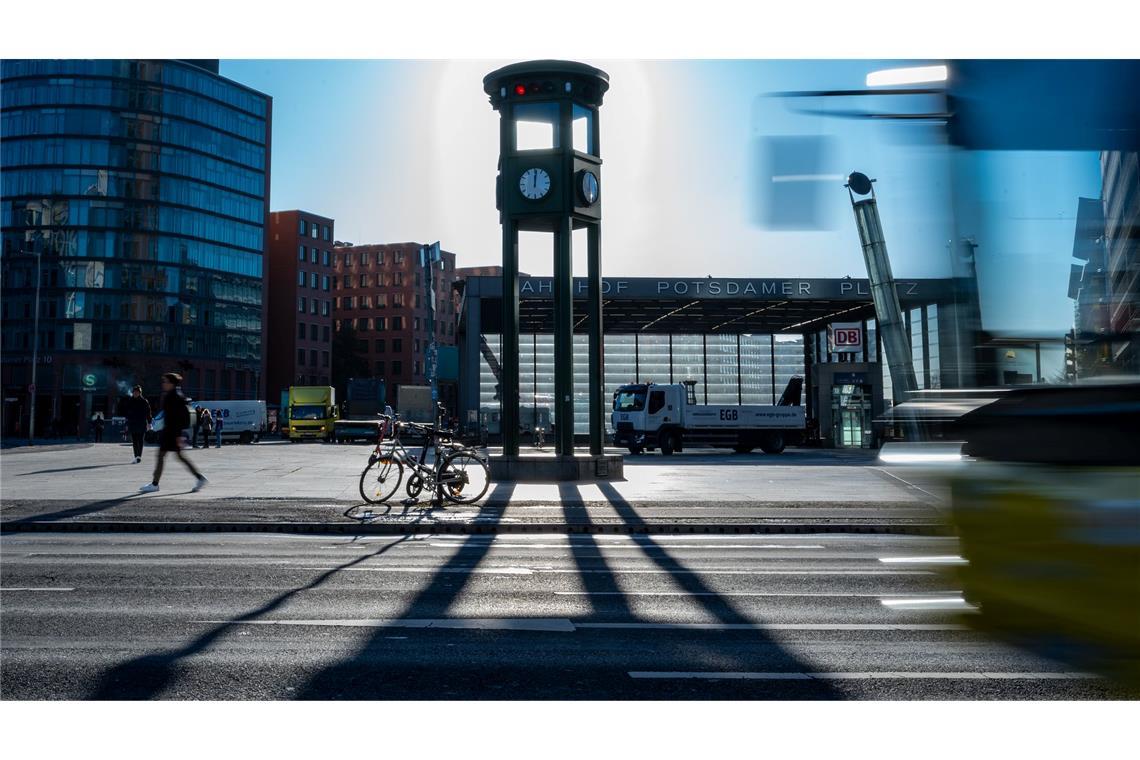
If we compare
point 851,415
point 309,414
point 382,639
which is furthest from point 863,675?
point 309,414

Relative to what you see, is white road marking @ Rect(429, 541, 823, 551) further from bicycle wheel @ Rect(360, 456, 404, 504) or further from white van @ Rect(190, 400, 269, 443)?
white van @ Rect(190, 400, 269, 443)

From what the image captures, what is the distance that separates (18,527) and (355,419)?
46.9 meters

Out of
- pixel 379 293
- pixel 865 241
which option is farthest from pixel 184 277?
pixel 865 241

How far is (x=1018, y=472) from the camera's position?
4.19 m

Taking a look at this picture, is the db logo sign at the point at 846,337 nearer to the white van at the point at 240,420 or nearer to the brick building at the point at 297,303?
the white van at the point at 240,420

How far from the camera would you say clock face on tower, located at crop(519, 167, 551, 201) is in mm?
20234

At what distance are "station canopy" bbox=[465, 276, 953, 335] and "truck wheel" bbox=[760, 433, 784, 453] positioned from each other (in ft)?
20.7

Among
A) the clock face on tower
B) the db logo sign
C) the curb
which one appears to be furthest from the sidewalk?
the db logo sign

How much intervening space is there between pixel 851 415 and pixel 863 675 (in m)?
38.8

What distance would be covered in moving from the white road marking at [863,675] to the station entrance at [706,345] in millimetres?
24348

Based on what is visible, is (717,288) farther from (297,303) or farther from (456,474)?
(297,303)

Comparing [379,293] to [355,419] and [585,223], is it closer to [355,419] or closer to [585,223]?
[355,419]

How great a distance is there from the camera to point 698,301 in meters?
42.6

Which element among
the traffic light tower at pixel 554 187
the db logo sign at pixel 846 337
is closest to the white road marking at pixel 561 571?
the traffic light tower at pixel 554 187
